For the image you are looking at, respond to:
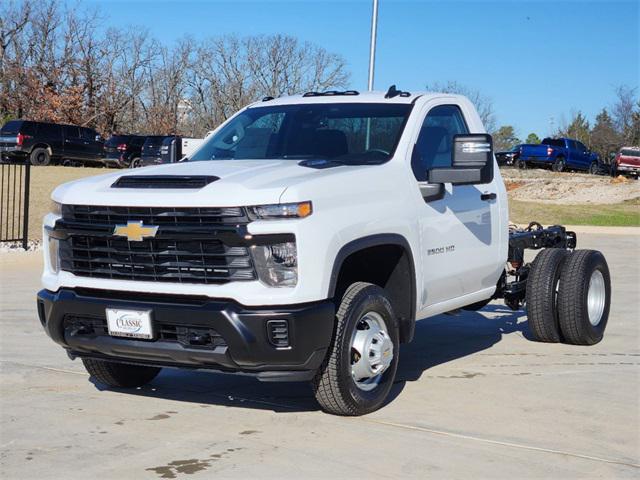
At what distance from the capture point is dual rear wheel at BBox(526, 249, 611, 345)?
822 centimetres

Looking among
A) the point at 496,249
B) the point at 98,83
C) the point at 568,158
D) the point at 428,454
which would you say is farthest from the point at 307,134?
the point at 98,83

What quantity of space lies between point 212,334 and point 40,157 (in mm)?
33427

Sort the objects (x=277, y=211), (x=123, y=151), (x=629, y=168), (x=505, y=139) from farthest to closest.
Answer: (x=505, y=139) → (x=629, y=168) → (x=123, y=151) → (x=277, y=211)

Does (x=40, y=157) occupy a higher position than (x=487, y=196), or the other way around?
(x=487, y=196)

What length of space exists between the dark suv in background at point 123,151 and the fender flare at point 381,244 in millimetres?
34660

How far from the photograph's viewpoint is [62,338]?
19.5 feet

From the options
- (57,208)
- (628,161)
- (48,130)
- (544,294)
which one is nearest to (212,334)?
(57,208)

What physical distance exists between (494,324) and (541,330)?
1485 mm

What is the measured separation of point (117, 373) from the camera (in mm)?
6711

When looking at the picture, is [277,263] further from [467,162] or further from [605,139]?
[605,139]

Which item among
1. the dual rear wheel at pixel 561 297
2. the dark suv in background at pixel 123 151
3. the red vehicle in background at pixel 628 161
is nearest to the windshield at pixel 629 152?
the red vehicle in background at pixel 628 161

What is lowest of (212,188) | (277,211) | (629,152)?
(277,211)

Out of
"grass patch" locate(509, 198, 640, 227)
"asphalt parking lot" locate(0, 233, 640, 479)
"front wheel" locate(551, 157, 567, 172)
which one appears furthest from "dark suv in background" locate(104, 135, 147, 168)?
"asphalt parking lot" locate(0, 233, 640, 479)

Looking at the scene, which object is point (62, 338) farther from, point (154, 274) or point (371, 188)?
point (371, 188)
